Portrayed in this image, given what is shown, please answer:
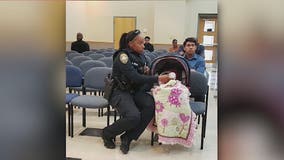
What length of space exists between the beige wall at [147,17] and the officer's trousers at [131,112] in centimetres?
817

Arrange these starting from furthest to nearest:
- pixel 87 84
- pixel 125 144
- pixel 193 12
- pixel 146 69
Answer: pixel 193 12, pixel 87 84, pixel 146 69, pixel 125 144

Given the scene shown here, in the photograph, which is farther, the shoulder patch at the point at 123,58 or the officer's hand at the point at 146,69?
the officer's hand at the point at 146,69

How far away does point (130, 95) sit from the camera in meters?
2.94

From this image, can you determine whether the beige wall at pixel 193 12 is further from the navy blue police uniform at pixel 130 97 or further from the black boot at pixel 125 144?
the black boot at pixel 125 144

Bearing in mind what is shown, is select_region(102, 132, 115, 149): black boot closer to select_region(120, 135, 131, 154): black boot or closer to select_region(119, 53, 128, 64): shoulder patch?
select_region(120, 135, 131, 154): black boot

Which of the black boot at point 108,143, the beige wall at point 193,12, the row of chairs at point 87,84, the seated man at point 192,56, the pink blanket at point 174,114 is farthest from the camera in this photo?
the beige wall at point 193,12

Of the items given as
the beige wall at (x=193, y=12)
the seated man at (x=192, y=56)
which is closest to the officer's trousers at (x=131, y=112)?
the seated man at (x=192, y=56)

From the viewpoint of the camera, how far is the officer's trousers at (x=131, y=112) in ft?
9.21

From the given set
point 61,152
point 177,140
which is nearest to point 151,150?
point 177,140

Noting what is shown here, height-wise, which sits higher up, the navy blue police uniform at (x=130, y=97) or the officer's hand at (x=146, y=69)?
the officer's hand at (x=146, y=69)

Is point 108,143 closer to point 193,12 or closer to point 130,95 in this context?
point 130,95

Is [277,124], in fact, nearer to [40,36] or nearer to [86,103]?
[40,36]

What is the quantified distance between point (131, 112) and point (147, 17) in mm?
9641

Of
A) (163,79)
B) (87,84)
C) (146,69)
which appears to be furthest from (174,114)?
(87,84)
